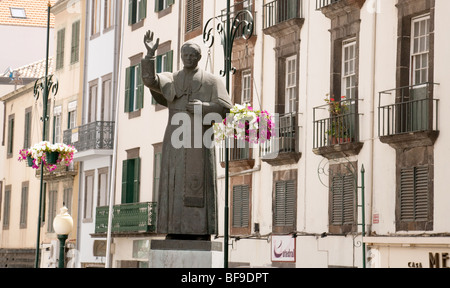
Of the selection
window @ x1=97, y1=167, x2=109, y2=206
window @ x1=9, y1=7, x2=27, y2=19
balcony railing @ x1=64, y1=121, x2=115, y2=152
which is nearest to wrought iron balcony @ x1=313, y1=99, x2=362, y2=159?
balcony railing @ x1=64, y1=121, x2=115, y2=152

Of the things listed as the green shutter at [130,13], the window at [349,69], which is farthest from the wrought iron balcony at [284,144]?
the green shutter at [130,13]

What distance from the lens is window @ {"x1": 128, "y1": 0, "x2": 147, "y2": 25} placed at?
44906mm

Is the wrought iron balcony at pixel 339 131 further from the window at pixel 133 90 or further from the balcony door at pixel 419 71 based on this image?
the window at pixel 133 90

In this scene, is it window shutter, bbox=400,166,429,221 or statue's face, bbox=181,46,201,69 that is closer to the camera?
statue's face, bbox=181,46,201,69

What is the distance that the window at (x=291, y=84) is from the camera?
32881 millimetres

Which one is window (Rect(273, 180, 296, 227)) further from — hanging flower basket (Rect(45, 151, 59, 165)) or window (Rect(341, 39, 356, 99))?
hanging flower basket (Rect(45, 151, 59, 165))

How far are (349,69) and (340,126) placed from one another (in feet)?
5.22

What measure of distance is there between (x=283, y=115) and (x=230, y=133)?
45.1 feet

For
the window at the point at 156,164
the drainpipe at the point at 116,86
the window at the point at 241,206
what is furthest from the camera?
the drainpipe at the point at 116,86

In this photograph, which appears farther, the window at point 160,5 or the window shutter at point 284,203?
the window at point 160,5

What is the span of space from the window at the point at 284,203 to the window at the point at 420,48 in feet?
21.1

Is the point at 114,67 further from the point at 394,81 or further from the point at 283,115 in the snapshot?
the point at 394,81

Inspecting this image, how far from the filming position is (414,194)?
26.5m
